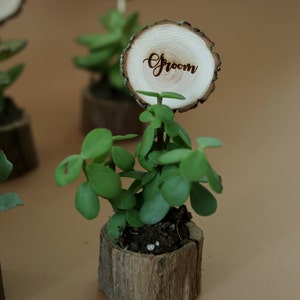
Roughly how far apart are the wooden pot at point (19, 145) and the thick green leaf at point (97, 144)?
0.53m

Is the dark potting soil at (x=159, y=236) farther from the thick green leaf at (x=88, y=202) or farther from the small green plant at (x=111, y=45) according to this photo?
the small green plant at (x=111, y=45)

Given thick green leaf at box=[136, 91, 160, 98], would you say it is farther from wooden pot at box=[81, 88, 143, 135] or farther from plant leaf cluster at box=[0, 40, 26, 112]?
wooden pot at box=[81, 88, 143, 135]

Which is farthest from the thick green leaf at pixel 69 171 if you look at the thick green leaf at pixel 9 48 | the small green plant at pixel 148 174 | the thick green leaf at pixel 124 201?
the thick green leaf at pixel 9 48

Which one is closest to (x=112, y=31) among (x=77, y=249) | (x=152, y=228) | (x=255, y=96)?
(x=255, y=96)

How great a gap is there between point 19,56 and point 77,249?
3.33 feet

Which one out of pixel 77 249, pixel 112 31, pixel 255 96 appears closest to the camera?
pixel 77 249

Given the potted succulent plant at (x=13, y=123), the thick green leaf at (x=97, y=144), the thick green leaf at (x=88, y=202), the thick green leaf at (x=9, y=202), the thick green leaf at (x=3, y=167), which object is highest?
the thick green leaf at (x=97, y=144)

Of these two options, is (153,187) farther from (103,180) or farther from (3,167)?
(3,167)

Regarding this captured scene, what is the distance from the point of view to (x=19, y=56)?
2.04 m

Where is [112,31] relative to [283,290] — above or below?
above

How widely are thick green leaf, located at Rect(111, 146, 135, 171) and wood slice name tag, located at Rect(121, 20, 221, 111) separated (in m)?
0.08

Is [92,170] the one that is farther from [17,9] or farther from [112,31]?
[112,31]

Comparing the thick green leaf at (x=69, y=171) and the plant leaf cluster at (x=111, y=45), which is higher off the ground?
the thick green leaf at (x=69, y=171)

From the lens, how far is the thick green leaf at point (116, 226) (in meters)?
0.99
